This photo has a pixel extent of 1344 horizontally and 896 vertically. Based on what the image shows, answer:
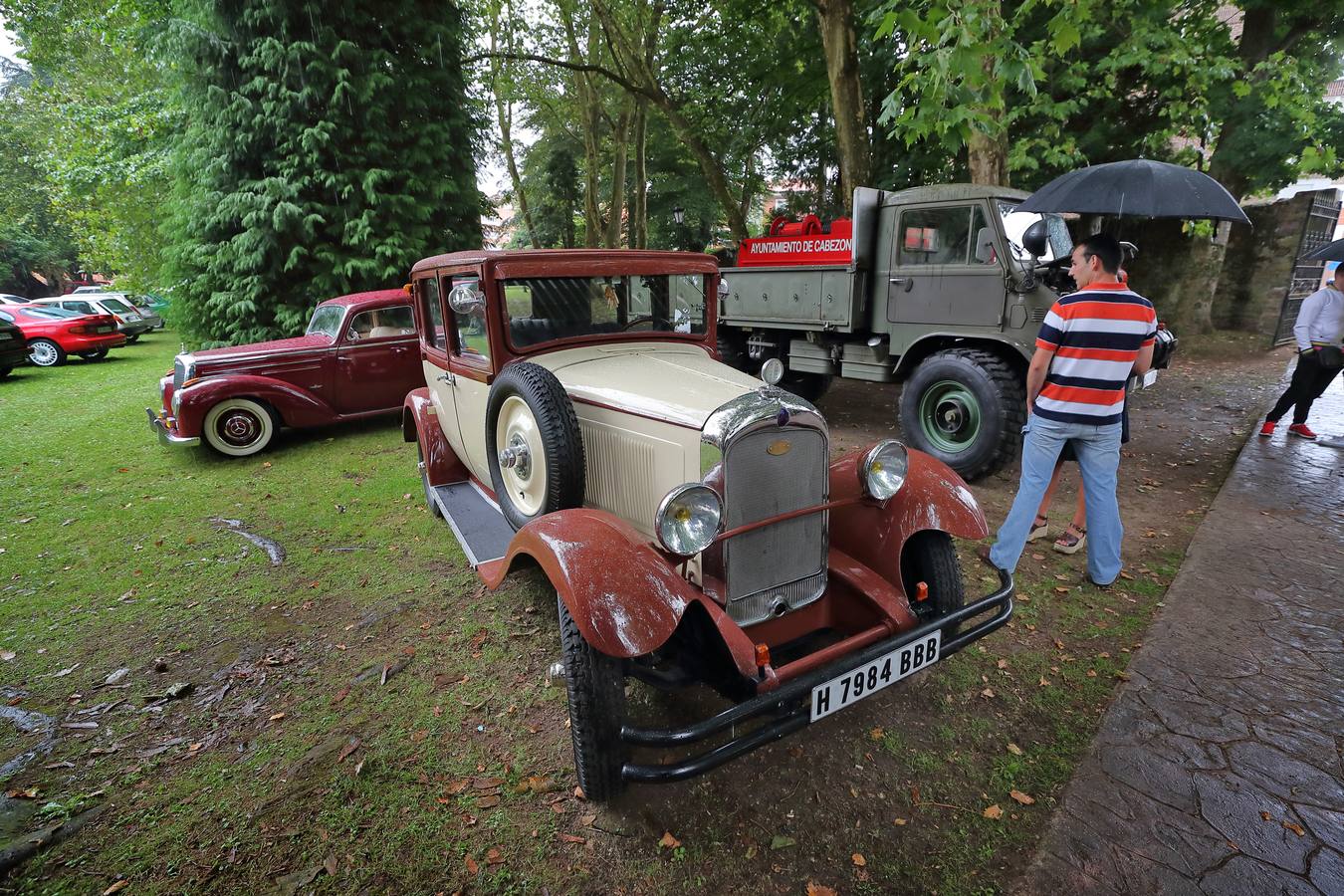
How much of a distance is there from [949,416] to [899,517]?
11.4 feet

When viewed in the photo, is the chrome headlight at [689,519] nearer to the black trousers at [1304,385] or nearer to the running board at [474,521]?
the running board at [474,521]

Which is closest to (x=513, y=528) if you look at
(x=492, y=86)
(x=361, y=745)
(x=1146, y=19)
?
(x=361, y=745)

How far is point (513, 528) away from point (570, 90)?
20948 mm

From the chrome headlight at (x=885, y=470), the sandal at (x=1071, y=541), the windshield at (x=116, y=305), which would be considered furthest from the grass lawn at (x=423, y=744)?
the windshield at (x=116, y=305)

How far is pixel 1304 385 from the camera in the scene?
244 inches

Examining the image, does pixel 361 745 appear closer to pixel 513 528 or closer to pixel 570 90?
pixel 513 528

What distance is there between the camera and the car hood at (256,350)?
6.81 meters

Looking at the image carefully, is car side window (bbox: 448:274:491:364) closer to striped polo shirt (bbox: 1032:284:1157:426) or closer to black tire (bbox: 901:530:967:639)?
black tire (bbox: 901:530:967:639)

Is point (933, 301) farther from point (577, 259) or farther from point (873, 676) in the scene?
point (873, 676)

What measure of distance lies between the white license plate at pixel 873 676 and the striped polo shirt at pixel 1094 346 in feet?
5.79

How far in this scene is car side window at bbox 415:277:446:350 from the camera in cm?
433

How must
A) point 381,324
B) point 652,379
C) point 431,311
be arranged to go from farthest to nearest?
point 381,324, point 431,311, point 652,379

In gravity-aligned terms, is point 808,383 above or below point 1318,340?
below

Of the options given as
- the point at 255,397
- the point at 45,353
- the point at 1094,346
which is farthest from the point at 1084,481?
the point at 45,353
